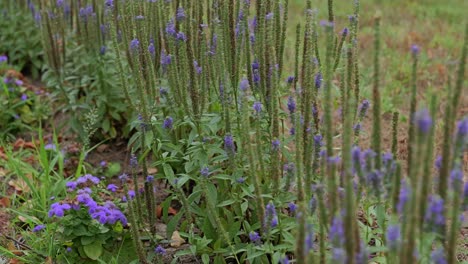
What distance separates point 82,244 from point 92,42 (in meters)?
1.97

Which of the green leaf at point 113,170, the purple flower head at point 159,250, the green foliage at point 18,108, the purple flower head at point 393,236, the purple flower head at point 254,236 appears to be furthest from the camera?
the green foliage at point 18,108

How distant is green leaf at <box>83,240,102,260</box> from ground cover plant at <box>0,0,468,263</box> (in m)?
0.02

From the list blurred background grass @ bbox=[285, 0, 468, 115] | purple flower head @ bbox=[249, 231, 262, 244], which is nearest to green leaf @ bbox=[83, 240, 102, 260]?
purple flower head @ bbox=[249, 231, 262, 244]

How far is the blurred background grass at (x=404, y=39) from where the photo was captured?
5.54 meters

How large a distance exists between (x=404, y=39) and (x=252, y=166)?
5.11 metres

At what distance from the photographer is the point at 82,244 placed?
2975mm

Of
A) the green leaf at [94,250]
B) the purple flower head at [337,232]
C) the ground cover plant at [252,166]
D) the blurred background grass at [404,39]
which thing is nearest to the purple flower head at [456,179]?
the ground cover plant at [252,166]

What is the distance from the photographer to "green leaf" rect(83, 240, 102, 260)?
298 cm

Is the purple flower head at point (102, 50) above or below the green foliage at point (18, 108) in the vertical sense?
above

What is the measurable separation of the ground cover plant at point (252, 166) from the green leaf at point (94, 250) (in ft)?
0.06

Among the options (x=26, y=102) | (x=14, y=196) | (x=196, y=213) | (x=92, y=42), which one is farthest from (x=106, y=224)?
(x=26, y=102)

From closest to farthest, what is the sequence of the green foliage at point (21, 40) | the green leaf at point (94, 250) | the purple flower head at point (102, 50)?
the green leaf at point (94, 250)
the purple flower head at point (102, 50)
the green foliage at point (21, 40)

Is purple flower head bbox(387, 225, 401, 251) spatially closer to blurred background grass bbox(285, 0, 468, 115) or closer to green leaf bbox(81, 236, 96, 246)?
green leaf bbox(81, 236, 96, 246)

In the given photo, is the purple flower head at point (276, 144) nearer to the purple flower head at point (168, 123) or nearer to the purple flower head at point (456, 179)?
the purple flower head at point (168, 123)
